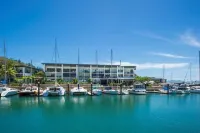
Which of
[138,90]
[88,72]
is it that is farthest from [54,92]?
[88,72]

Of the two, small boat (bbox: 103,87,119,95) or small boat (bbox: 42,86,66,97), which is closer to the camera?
small boat (bbox: 42,86,66,97)

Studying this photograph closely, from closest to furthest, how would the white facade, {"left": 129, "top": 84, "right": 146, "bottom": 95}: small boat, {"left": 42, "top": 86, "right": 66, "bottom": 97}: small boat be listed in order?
{"left": 42, "top": 86, "right": 66, "bottom": 97}: small boat, {"left": 129, "top": 84, "right": 146, "bottom": 95}: small boat, the white facade

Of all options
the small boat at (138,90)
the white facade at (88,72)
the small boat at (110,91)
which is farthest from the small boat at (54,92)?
the white facade at (88,72)

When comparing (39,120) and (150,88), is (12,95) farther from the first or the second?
(150,88)

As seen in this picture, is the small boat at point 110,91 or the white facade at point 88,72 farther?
the white facade at point 88,72

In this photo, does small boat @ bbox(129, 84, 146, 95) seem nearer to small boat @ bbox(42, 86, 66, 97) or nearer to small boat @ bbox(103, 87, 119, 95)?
small boat @ bbox(103, 87, 119, 95)

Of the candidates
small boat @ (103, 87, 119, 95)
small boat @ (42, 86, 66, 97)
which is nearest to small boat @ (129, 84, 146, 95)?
small boat @ (103, 87, 119, 95)

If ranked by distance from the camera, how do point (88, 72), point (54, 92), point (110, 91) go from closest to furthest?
point (54, 92)
point (110, 91)
point (88, 72)

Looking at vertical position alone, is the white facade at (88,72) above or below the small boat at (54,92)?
above

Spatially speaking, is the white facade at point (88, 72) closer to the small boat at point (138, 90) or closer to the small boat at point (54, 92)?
the small boat at point (138, 90)

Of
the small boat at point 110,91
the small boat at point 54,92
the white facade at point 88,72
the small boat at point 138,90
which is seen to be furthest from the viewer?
the white facade at point 88,72

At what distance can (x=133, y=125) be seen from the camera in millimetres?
25641

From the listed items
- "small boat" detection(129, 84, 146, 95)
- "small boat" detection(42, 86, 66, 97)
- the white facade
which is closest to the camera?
"small boat" detection(42, 86, 66, 97)

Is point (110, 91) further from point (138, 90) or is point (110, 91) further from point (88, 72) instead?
point (88, 72)
